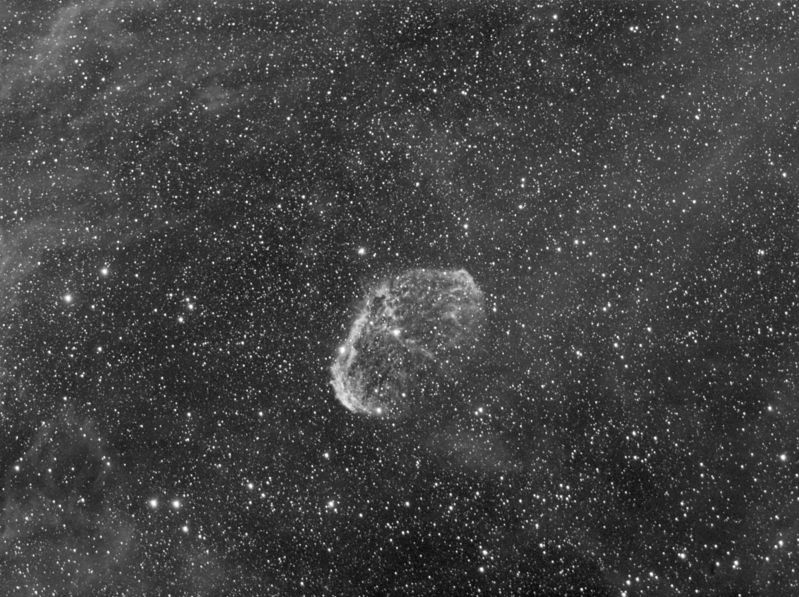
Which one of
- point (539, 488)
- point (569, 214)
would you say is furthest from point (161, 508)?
point (569, 214)

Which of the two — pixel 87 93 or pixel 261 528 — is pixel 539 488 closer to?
pixel 261 528

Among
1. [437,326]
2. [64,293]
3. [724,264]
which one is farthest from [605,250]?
[64,293]

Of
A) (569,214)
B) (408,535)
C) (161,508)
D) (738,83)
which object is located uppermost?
(738,83)

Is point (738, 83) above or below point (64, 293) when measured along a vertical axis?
above

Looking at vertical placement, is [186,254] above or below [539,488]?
above

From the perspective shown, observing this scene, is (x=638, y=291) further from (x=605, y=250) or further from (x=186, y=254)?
(x=186, y=254)

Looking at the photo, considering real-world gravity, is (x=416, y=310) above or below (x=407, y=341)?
above
